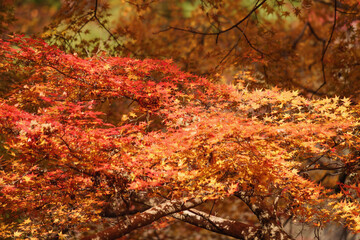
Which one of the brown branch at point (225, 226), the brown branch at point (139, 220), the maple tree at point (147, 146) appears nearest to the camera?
the maple tree at point (147, 146)

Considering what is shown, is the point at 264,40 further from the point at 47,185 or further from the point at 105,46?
the point at 47,185

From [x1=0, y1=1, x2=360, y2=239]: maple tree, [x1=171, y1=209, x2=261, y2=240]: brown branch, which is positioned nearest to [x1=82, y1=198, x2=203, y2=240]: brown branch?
[x1=0, y1=1, x2=360, y2=239]: maple tree

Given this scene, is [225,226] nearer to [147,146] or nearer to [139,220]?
[139,220]

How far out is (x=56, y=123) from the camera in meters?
3.87

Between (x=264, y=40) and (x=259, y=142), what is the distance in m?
4.96

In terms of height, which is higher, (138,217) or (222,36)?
(222,36)

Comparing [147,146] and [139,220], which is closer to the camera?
[147,146]

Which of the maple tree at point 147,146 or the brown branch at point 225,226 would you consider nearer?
the maple tree at point 147,146

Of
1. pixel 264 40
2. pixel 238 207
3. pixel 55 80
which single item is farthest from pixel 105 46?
pixel 238 207

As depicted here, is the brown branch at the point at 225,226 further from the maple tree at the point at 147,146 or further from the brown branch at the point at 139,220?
the brown branch at the point at 139,220

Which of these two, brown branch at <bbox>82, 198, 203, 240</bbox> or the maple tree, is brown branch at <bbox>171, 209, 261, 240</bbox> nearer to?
the maple tree

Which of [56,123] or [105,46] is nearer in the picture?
[56,123]

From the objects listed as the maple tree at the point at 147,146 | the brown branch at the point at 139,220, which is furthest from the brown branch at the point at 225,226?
the brown branch at the point at 139,220

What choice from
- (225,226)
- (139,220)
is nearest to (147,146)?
(139,220)
